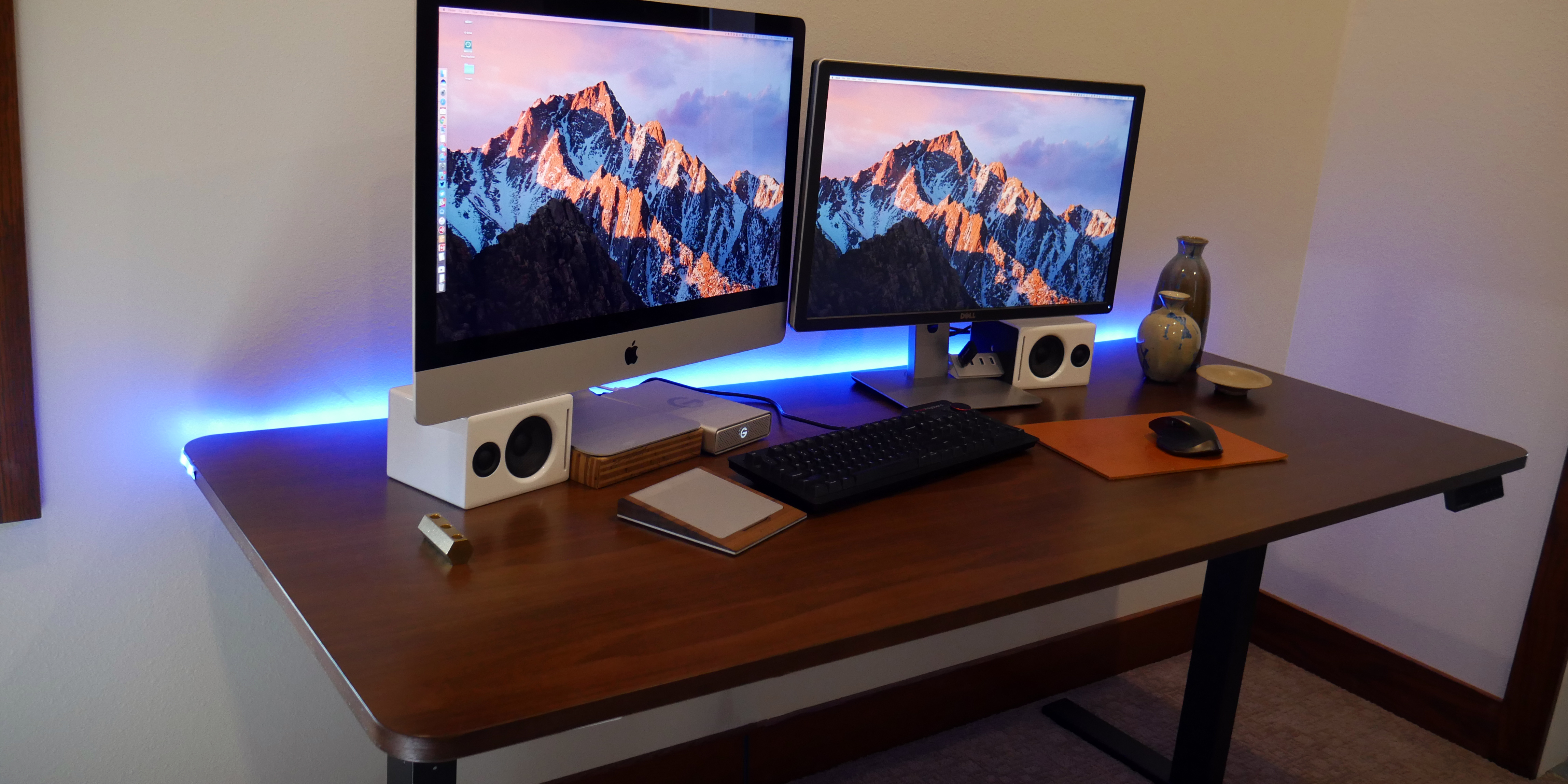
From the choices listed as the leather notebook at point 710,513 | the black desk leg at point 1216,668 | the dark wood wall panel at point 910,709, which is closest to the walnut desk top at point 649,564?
the leather notebook at point 710,513

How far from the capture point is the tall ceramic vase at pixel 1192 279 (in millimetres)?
2004

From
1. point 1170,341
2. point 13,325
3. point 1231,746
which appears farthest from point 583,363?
point 1231,746

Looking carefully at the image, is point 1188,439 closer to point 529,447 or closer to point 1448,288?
point 529,447

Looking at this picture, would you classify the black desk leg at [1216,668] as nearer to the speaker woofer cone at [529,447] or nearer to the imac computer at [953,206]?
the imac computer at [953,206]

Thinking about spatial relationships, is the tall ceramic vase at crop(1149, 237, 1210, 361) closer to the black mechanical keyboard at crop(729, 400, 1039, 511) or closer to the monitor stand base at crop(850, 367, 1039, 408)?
the monitor stand base at crop(850, 367, 1039, 408)

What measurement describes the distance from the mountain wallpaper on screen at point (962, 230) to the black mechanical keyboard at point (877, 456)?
24cm

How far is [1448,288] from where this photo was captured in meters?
2.33

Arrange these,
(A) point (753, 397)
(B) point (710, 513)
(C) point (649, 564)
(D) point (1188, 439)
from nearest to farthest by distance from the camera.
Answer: (C) point (649, 564)
(B) point (710, 513)
(D) point (1188, 439)
(A) point (753, 397)

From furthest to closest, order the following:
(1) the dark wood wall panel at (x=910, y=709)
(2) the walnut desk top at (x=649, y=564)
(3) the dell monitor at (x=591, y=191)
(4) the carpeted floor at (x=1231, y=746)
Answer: (4) the carpeted floor at (x=1231, y=746) < (1) the dark wood wall panel at (x=910, y=709) < (3) the dell monitor at (x=591, y=191) < (2) the walnut desk top at (x=649, y=564)

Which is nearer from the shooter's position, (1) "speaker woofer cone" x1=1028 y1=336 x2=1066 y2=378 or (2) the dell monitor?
(2) the dell monitor

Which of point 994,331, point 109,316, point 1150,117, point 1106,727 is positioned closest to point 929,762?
point 1106,727

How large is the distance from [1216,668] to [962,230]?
3.05 ft

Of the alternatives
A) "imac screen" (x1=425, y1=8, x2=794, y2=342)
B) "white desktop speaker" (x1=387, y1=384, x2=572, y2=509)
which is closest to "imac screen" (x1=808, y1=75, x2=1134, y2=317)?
"imac screen" (x1=425, y1=8, x2=794, y2=342)

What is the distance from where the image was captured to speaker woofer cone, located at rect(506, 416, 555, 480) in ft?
3.98
